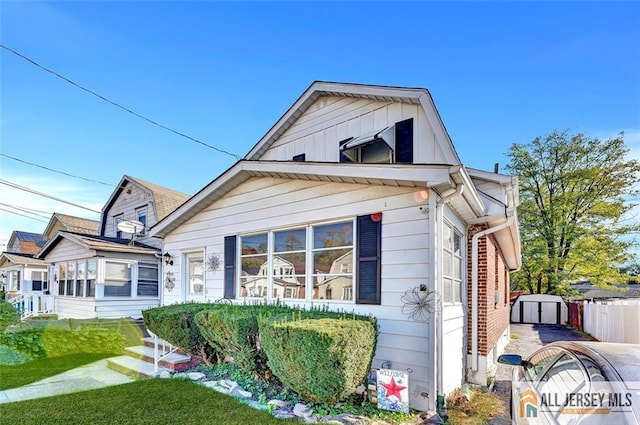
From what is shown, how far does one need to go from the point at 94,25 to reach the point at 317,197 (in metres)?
7.60

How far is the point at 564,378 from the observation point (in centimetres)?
279

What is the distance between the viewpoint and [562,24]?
747 cm

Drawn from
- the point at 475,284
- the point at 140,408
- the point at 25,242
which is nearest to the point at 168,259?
the point at 140,408

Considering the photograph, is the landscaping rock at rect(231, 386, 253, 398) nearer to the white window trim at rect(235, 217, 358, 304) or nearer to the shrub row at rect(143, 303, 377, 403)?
the shrub row at rect(143, 303, 377, 403)

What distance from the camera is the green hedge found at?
30.9 ft

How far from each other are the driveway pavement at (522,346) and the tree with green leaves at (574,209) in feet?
22.3

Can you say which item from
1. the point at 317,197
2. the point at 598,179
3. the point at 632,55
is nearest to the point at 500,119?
the point at 632,55

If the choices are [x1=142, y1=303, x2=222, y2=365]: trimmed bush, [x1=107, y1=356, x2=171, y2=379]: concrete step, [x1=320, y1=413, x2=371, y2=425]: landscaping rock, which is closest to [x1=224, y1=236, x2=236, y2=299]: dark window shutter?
[x1=142, y1=303, x2=222, y2=365]: trimmed bush

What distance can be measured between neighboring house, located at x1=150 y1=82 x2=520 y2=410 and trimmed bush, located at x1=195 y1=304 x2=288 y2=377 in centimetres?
111

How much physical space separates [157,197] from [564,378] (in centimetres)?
1682

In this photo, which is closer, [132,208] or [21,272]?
[132,208]

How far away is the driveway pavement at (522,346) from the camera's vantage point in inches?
244

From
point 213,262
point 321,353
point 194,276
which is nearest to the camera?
point 321,353

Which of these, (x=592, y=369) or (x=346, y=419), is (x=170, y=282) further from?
(x=592, y=369)
